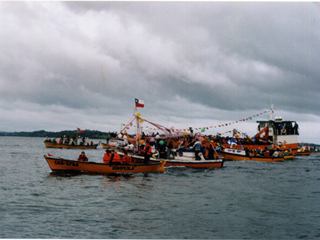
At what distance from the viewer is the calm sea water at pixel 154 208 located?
37.6 feet

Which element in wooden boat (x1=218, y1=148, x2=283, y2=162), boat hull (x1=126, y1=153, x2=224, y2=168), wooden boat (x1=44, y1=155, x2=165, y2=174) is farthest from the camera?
wooden boat (x1=218, y1=148, x2=283, y2=162)

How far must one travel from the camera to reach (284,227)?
12.4 m

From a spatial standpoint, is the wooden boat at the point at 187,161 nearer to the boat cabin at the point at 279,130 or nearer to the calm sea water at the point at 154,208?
the calm sea water at the point at 154,208

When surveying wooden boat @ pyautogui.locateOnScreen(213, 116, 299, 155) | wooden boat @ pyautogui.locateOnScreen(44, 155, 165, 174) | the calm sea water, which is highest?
wooden boat @ pyautogui.locateOnScreen(213, 116, 299, 155)

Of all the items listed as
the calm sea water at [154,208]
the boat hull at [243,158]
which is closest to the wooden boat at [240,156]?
the boat hull at [243,158]

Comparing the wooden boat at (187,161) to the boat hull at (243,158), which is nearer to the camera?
the wooden boat at (187,161)

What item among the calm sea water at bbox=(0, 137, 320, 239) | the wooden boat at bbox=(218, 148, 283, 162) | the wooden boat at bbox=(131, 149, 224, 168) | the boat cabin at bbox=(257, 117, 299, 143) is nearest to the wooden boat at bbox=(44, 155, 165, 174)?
the calm sea water at bbox=(0, 137, 320, 239)

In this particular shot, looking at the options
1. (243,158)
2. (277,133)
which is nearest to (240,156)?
(243,158)

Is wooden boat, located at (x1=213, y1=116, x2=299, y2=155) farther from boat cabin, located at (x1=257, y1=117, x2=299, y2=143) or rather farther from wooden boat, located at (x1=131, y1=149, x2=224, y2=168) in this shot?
wooden boat, located at (x1=131, y1=149, x2=224, y2=168)

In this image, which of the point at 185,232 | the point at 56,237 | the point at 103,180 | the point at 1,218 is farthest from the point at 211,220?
the point at 103,180

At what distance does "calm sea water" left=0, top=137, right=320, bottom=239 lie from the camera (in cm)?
1146

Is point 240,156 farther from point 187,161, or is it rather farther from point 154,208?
point 154,208

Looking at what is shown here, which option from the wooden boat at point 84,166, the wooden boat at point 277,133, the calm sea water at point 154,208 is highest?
the wooden boat at point 277,133

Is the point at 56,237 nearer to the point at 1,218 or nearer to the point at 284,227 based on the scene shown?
the point at 1,218
